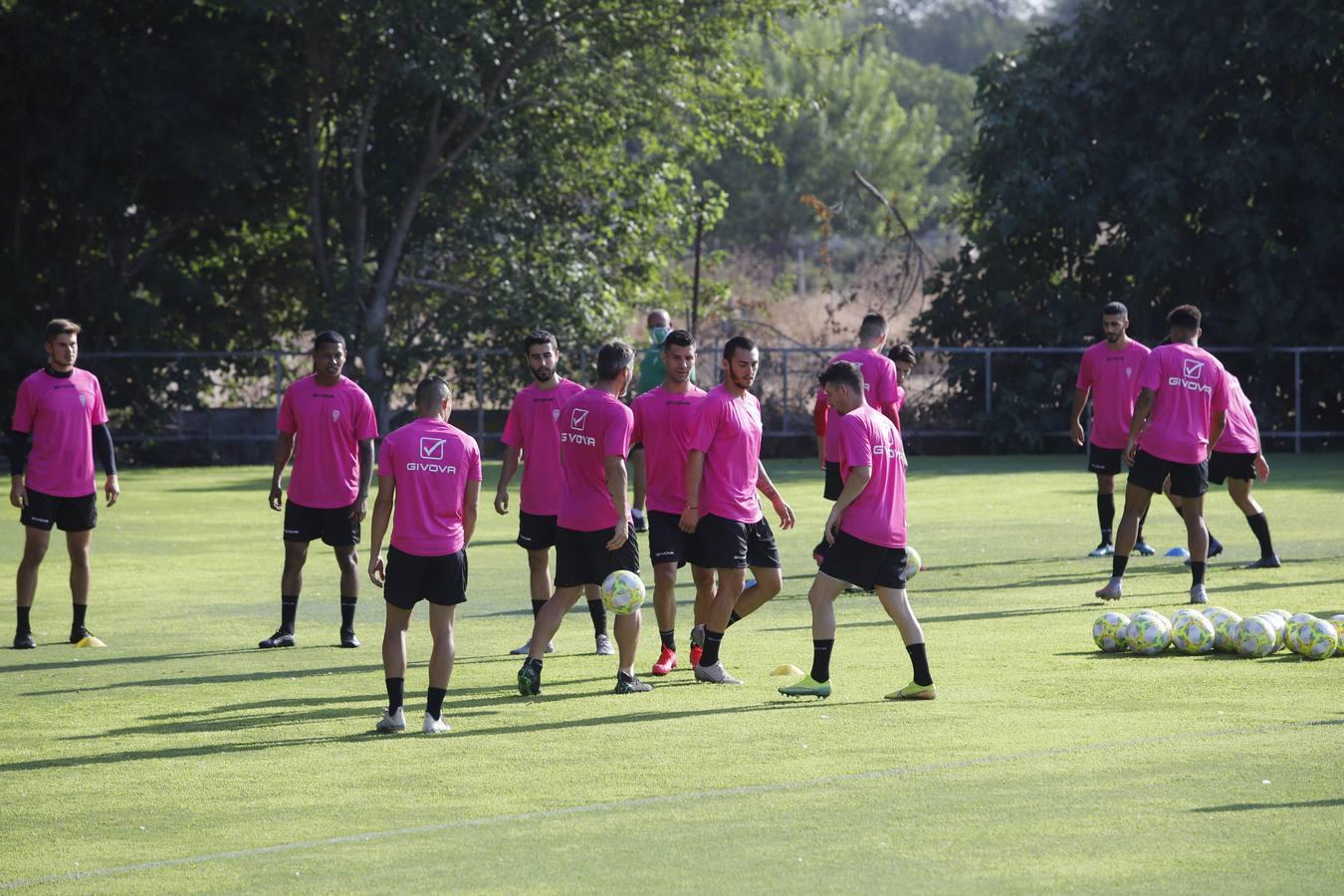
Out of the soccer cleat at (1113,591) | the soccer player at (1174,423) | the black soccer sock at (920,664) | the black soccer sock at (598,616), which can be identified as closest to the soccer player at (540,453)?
the black soccer sock at (598,616)

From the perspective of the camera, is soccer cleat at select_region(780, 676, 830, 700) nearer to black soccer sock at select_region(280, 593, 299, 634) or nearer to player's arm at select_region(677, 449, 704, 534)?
player's arm at select_region(677, 449, 704, 534)

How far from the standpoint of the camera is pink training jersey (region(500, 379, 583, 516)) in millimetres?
11359

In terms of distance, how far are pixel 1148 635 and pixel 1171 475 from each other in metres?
2.77

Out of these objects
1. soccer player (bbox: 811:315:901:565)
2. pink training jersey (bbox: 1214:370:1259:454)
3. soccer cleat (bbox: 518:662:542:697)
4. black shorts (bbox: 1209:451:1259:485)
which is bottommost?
soccer cleat (bbox: 518:662:542:697)

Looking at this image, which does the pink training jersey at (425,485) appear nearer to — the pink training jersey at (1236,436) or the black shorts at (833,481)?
the black shorts at (833,481)

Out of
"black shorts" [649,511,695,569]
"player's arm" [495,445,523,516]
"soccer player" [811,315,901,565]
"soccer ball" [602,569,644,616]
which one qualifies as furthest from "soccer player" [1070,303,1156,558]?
"soccer ball" [602,569,644,616]

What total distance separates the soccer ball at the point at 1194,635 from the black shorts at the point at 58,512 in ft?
22.9

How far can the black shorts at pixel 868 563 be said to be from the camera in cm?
950

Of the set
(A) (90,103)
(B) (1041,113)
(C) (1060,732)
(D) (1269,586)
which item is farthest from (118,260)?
(C) (1060,732)

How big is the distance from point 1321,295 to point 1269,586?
67.5 ft

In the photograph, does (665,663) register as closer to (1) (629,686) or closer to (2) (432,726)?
(1) (629,686)

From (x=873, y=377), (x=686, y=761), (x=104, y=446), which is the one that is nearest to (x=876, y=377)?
(x=873, y=377)

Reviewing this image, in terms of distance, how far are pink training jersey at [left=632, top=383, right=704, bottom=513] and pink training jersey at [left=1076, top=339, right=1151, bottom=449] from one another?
6.53 m

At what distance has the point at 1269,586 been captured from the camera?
550 inches
